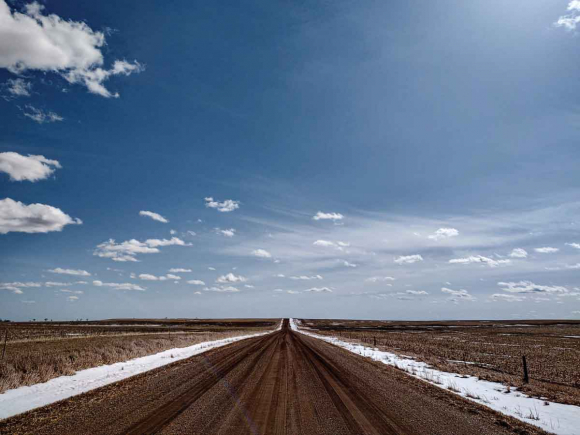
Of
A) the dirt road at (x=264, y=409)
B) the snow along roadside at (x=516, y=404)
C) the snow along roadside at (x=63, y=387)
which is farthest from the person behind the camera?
the snow along roadside at (x=63, y=387)

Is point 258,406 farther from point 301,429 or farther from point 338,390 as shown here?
point 338,390

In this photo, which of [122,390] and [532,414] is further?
[122,390]

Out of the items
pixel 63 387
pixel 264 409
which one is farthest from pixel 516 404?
pixel 63 387

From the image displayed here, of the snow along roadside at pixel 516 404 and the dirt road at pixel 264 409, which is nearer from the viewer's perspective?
the dirt road at pixel 264 409

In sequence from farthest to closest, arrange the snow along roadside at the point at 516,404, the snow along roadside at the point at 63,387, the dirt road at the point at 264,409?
the snow along roadside at the point at 63,387 < the snow along roadside at the point at 516,404 < the dirt road at the point at 264,409

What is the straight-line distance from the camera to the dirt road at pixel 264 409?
7.10 meters

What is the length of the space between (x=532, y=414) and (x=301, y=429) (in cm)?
666

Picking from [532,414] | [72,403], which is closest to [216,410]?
[72,403]

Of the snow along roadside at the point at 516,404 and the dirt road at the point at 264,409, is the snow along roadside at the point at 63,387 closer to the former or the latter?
the dirt road at the point at 264,409

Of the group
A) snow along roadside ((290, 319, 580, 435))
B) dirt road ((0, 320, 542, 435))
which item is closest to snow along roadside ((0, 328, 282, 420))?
dirt road ((0, 320, 542, 435))

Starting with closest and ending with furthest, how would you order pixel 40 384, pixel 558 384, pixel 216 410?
pixel 216 410 < pixel 40 384 < pixel 558 384

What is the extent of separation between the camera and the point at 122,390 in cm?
1086

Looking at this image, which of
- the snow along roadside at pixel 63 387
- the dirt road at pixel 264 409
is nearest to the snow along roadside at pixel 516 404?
the dirt road at pixel 264 409

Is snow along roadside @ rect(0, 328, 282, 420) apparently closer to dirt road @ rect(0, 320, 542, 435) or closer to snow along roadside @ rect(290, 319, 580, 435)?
dirt road @ rect(0, 320, 542, 435)
